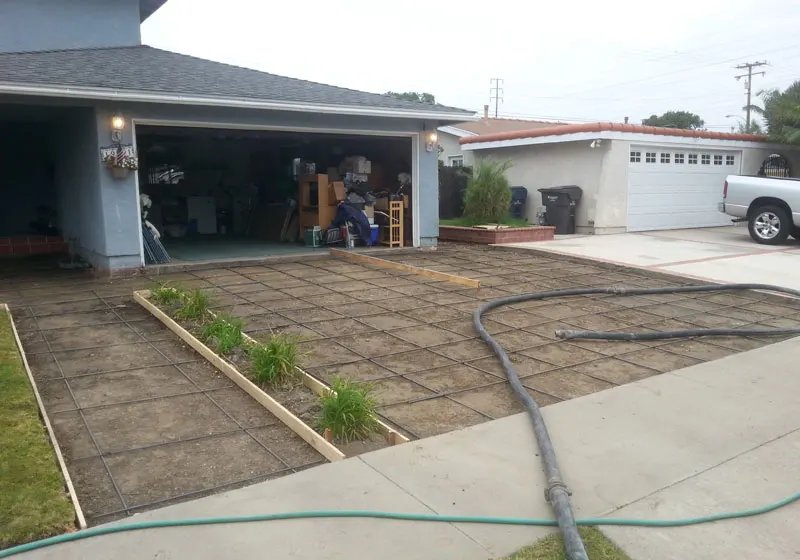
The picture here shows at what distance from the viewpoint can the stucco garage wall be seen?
50.6ft

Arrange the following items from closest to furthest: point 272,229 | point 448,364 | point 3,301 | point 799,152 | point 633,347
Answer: point 448,364 → point 633,347 → point 3,301 → point 272,229 → point 799,152

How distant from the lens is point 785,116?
58.3ft

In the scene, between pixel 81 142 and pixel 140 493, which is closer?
pixel 140 493

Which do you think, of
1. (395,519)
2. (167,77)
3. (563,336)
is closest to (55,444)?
(395,519)

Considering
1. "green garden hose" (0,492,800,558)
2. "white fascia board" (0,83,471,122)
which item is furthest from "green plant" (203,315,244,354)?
"white fascia board" (0,83,471,122)

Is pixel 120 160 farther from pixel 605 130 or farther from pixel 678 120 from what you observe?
pixel 678 120

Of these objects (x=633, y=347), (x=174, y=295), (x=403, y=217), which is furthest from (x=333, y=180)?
(x=633, y=347)

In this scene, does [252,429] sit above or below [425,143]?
below

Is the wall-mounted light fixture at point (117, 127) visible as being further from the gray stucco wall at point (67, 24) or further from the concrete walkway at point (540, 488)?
the concrete walkway at point (540, 488)

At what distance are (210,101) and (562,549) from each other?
8268 mm

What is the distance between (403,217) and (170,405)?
8392mm

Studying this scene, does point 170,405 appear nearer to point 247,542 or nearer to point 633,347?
point 247,542

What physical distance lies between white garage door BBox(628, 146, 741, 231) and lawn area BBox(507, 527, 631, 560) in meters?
13.7

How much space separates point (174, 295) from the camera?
7.08 m
